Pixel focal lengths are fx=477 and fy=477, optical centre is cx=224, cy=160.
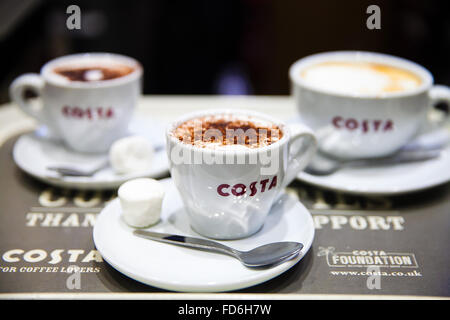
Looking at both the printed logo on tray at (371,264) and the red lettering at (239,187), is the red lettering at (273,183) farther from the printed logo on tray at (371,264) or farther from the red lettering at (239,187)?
the printed logo on tray at (371,264)

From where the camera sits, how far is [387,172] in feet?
4.06

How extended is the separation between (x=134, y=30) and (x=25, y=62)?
1.16m

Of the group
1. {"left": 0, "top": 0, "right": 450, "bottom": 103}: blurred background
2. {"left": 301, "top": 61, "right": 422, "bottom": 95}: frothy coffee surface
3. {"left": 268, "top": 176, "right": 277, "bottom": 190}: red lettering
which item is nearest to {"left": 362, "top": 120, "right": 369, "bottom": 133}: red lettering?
{"left": 301, "top": 61, "right": 422, "bottom": 95}: frothy coffee surface

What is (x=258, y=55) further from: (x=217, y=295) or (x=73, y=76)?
(x=217, y=295)

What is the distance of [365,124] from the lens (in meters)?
1.20

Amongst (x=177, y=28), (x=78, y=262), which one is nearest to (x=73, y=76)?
(x=78, y=262)

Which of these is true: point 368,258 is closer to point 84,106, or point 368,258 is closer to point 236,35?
point 84,106

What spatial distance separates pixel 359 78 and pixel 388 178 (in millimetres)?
339

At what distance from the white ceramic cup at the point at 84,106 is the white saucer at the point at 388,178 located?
1.70ft

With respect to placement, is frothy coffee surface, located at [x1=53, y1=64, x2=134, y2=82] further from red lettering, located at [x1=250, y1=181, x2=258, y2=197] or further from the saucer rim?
red lettering, located at [x1=250, y1=181, x2=258, y2=197]

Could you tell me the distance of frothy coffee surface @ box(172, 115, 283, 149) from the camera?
921 millimetres

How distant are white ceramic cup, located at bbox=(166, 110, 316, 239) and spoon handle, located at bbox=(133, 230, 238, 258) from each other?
0.15 ft

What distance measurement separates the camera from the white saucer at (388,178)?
44.4 inches

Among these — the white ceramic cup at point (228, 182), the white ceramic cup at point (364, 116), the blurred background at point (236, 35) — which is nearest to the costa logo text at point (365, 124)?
the white ceramic cup at point (364, 116)
